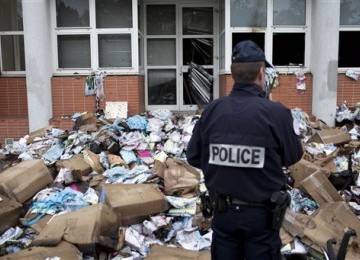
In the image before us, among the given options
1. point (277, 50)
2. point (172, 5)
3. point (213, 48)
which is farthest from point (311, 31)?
point (172, 5)

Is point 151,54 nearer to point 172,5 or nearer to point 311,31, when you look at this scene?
point 172,5

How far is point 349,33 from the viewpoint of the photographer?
8508mm

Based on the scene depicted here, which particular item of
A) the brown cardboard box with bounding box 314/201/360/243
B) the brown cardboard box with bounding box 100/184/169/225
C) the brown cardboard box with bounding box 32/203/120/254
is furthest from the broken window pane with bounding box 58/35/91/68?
the brown cardboard box with bounding box 314/201/360/243

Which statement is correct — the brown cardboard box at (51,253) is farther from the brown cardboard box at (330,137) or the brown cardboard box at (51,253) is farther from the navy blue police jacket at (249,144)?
the brown cardboard box at (330,137)

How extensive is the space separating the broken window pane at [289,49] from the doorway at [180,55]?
143cm

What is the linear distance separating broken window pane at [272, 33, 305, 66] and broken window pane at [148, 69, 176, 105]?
7.66ft

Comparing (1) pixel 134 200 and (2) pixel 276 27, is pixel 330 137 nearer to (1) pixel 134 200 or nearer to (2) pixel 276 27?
(2) pixel 276 27

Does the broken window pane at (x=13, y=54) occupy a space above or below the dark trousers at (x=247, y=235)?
above

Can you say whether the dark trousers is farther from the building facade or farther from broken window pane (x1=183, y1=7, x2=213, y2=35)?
broken window pane (x1=183, y1=7, x2=213, y2=35)

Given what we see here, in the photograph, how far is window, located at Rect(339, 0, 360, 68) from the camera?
839 cm

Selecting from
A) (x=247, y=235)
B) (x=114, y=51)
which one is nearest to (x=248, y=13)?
(x=114, y=51)

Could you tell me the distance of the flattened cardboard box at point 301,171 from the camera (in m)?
5.14

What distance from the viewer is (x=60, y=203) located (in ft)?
15.7

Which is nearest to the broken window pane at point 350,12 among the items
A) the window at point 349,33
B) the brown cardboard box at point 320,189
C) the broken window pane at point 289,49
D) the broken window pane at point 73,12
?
the window at point 349,33
